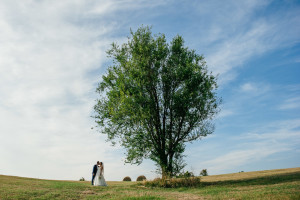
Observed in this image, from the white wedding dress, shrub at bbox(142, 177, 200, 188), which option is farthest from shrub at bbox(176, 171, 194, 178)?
the white wedding dress

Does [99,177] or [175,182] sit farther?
[99,177]

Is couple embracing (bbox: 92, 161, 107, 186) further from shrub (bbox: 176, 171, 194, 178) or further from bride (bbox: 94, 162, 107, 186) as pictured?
shrub (bbox: 176, 171, 194, 178)

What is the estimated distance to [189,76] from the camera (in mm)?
32531

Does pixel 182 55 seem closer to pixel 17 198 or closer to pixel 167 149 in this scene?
pixel 167 149

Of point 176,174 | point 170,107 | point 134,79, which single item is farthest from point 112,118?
point 176,174

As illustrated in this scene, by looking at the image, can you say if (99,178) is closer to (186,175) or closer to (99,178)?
(99,178)

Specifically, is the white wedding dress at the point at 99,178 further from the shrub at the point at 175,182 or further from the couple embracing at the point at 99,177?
the shrub at the point at 175,182

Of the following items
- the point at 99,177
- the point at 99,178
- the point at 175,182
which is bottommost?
the point at 175,182

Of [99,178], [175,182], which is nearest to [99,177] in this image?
[99,178]

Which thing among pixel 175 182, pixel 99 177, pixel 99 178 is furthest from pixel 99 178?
pixel 175 182

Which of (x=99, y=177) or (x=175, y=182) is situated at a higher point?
(x=99, y=177)

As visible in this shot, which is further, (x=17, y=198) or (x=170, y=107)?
(x=170, y=107)

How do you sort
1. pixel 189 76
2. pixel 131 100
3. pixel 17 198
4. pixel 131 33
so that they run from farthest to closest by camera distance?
pixel 131 33, pixel 189 76, pixel 131 100, pixel 17 198

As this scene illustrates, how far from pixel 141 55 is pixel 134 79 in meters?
3.74
